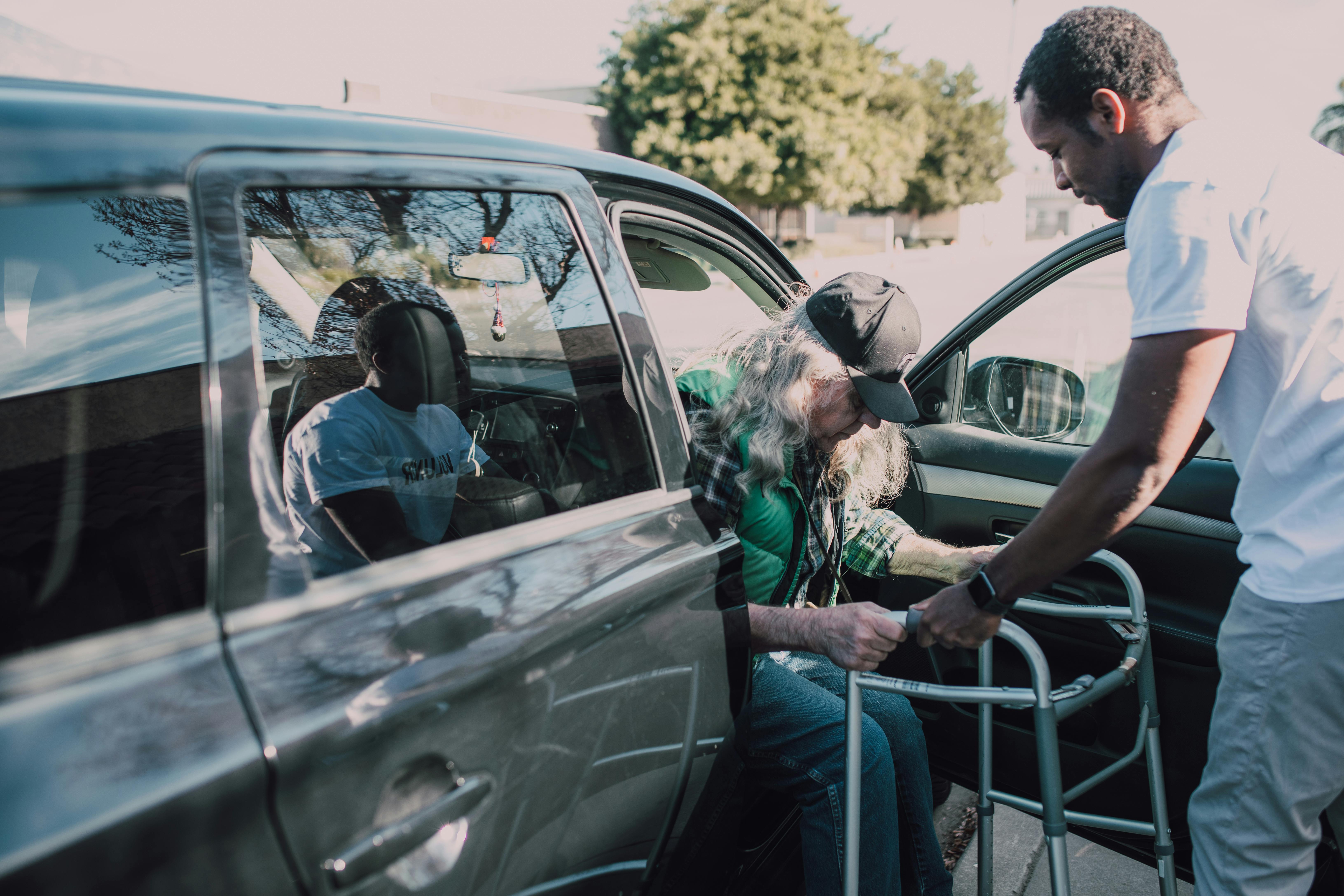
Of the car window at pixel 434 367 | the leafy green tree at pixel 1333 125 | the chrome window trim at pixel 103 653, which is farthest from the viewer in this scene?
the leafy green tree at pixel 1333 125

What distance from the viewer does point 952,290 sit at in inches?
718

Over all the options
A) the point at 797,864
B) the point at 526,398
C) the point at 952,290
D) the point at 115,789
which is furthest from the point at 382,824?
the point at 952,290

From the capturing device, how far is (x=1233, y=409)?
1.53 m

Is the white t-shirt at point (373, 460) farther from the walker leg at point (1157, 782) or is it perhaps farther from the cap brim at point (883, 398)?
the walker leg at point (1157, 782)

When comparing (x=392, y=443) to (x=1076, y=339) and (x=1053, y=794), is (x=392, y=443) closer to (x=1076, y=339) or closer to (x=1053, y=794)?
(x=1053, y=794)

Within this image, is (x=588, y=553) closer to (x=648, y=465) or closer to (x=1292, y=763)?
(x=648, y=465)

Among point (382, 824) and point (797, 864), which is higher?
point (382, 824)

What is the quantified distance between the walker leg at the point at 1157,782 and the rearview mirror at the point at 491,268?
156 cm

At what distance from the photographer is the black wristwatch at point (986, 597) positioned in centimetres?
160

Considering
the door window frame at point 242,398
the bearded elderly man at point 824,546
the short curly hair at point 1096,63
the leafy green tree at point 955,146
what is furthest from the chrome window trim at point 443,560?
the leafy green tree at point 955,146

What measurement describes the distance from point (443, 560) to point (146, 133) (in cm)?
65

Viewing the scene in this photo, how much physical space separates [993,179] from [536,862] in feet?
178

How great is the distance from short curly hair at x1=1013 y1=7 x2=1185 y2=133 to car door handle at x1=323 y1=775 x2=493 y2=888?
5.18 feet

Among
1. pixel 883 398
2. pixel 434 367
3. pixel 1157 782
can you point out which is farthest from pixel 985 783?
pixel 434 367
